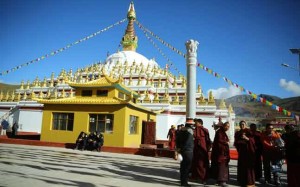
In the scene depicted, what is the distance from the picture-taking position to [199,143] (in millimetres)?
7832

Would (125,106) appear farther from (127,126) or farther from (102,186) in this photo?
(102,186)

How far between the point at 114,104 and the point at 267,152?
10.8 metres

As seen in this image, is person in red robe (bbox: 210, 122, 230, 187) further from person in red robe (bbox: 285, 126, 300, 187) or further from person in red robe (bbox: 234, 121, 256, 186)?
person in red robe (bbox: 285, 126, 300, 187)

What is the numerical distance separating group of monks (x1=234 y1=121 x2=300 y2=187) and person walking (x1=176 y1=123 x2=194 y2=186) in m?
1.55

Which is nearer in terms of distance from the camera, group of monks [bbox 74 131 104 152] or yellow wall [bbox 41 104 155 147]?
group of monks [bbox 74 131 104 152]

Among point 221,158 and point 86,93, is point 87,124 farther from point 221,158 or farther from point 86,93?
point 221,158

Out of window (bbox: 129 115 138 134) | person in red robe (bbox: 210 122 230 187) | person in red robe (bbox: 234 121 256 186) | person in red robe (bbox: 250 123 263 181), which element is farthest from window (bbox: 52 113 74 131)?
person in red robe (bbox: 234 121 256 186)

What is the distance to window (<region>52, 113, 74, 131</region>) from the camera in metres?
18.3

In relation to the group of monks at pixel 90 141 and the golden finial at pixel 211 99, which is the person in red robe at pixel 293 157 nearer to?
the group of monks at pixel 90 141

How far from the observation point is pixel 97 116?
17656 mm

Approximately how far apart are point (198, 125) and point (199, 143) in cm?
56

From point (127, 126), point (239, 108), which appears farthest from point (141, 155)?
point (239, 108)

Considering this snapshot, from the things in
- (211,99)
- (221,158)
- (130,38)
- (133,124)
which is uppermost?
(130,38)

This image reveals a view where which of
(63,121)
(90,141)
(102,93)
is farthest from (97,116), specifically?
(63,121)
